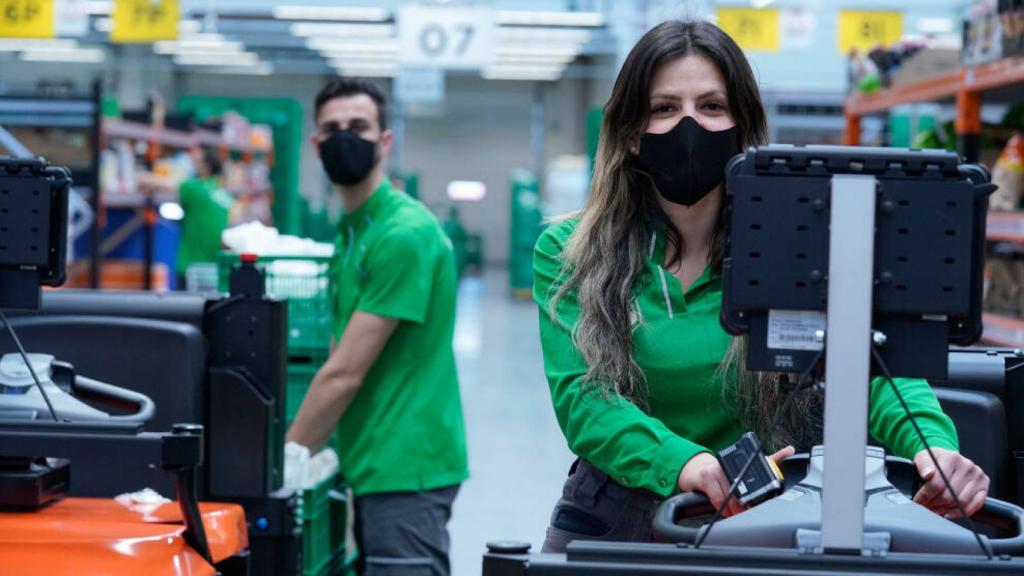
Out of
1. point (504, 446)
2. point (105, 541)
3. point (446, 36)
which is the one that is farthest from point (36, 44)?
point (105, 541)

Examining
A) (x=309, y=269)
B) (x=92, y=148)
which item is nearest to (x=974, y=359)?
(x=309, y=269)

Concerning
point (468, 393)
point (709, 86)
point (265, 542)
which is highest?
point (709, 86)

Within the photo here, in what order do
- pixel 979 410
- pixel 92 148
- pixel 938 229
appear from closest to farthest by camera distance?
1. pixel 938 229
2. pixel 979 410
3. pixel 92 148

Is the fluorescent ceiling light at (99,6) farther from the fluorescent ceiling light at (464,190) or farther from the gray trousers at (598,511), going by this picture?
the gray trousers at (598,511)

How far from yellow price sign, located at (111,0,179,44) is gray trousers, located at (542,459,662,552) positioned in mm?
13351

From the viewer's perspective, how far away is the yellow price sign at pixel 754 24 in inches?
610

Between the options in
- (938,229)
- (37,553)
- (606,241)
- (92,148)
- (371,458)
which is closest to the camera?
(938,229)

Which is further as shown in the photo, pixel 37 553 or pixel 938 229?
pixel 37 553

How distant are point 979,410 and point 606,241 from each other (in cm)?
79

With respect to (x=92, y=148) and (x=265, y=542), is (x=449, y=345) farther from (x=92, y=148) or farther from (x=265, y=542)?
(x=92, y=148)

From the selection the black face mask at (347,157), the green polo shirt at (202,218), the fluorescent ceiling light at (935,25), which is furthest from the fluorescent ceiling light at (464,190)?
the black face mask at (347,157)

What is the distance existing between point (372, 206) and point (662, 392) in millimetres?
1804

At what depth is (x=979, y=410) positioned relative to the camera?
8.05ft

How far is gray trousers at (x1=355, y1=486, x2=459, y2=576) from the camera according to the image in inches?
136
